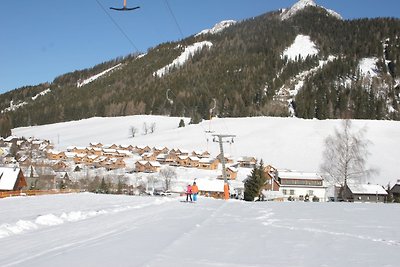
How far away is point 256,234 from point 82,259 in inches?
188

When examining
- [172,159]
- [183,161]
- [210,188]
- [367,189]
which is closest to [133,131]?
[172,159]

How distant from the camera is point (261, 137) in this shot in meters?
115

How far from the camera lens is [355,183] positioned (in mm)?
65375

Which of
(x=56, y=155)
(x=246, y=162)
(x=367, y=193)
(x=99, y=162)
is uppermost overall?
(x=56, y=155)

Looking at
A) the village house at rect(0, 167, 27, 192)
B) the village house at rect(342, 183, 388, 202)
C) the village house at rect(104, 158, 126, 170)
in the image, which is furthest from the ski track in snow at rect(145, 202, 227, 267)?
the village house at rect(104, 158, 126, 170)

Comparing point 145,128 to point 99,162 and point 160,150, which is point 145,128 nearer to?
point 160,150

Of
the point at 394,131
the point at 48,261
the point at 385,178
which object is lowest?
the point at 48,261

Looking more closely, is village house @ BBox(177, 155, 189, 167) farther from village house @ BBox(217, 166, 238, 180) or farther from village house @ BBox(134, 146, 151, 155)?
village house @ BBox(217, 166, 238, 180)

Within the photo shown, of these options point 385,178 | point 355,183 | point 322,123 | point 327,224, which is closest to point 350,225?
point 327,224

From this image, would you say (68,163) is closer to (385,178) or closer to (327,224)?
(385,178)

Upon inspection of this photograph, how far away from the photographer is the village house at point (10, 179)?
5572 centimetres

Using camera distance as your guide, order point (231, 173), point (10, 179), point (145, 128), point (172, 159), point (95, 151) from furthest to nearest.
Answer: point (145, 128) < point (95, 151) < point (172, 159) < point (231, 173) < point (10, 179)

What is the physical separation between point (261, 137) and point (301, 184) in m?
36.2

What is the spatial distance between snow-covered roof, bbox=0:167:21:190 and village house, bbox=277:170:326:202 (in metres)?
45.8
